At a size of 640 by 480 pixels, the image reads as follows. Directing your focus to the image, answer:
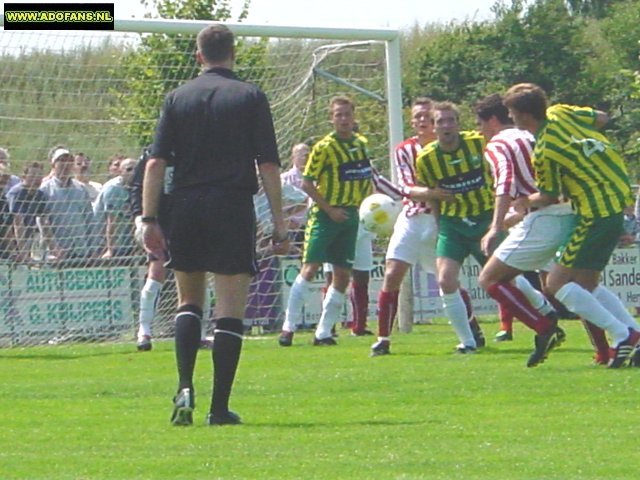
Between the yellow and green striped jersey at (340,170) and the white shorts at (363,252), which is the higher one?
the yellow and green striped jersey at (340,170)

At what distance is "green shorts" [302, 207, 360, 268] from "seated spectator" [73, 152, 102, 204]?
288 cm

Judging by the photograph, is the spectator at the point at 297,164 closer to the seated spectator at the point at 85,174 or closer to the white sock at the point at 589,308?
the seated spectator at the point at 85,174

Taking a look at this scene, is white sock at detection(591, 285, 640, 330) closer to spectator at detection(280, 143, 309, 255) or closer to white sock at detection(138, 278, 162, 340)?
white sock at detection(138, 278, 162, 340)

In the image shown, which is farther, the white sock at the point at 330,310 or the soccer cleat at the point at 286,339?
the soccer cleat at the point at 286,339

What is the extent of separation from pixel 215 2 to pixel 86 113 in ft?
15.1

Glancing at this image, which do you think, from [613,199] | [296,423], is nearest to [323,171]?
[613,199]

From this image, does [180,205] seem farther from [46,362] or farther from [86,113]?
[86,113]

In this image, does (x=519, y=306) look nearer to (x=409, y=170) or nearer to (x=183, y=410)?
(x=409, y=170)

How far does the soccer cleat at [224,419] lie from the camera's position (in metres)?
8.74

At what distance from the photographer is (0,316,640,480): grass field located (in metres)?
7.19

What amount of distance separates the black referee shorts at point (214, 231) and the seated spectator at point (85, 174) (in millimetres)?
7964

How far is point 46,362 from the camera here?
1425 cm

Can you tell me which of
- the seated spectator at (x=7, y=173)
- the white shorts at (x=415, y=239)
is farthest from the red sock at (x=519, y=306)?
the seated spectator at (x=7, y=173)

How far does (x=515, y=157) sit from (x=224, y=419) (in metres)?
4.17
